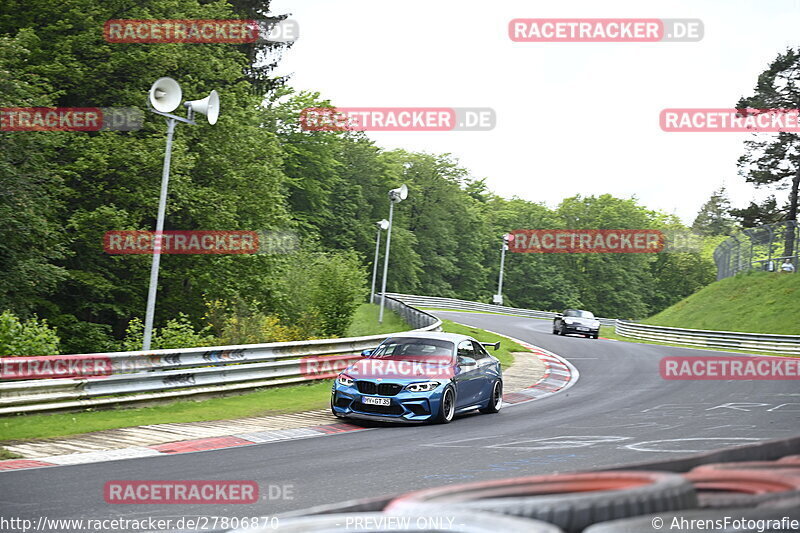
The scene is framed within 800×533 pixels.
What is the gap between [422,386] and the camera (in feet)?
45.7

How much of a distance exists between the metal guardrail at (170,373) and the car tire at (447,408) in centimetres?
433

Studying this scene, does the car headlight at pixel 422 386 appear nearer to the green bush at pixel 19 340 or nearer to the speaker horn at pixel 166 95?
the green bush at pixel 19 340

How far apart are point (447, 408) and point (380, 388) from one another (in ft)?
4.42

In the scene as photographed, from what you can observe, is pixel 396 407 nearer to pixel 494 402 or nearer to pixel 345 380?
pixel 345 380

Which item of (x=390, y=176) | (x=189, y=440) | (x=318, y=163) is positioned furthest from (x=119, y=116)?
(x=390, y=176)

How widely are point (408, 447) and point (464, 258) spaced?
84762 mm

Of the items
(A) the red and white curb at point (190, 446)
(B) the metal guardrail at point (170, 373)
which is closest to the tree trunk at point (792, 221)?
(A) the red and white curb at point (190, 446)

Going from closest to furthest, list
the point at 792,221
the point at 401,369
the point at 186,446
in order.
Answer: the point at 186,446 → the point at 401,369 → the point at 792,221

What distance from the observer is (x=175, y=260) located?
34.6m

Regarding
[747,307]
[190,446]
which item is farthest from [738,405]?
[747,307]

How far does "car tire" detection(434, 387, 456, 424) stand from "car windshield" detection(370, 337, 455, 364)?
0.70m

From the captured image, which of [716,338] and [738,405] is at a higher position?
[716,338]

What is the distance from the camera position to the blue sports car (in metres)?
13.8

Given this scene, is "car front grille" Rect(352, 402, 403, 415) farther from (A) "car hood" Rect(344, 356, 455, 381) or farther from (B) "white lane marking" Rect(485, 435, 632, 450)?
(B) "white lane marking" Rect(485, 435, 632, 450)
